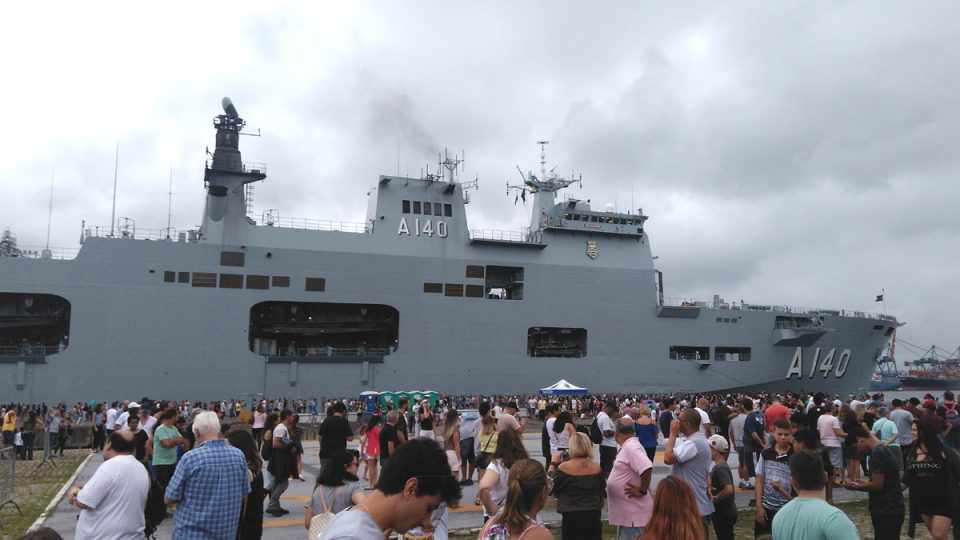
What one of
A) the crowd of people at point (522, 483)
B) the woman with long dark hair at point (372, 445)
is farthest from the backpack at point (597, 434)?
the woman with long dark hair at point (372, 445)

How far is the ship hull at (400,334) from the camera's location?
92.2 feet

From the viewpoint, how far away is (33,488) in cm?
1274

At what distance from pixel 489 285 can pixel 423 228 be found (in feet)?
14.4

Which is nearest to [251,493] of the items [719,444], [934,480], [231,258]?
[719,444]

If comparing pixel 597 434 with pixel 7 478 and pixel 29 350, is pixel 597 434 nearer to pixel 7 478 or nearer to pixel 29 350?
pixel 7 478

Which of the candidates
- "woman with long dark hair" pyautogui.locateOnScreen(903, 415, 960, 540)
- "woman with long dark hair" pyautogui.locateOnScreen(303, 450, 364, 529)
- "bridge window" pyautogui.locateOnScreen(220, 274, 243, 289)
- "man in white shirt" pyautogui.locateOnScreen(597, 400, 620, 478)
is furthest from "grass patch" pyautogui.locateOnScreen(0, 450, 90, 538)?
"bridge window" pyautogui.locateOnScreen(220, 274, 243, 289)

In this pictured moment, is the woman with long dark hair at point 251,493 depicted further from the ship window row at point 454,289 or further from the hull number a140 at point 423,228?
the hull number a140 at point 423,228

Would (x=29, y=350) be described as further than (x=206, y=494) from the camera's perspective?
Yes

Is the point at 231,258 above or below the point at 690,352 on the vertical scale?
above

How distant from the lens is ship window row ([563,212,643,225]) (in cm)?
3534

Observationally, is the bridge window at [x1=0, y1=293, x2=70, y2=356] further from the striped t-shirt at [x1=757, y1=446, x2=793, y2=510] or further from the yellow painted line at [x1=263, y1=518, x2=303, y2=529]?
the striped t-shirt at [x1=757, y1=446, x2=793, y2=510]

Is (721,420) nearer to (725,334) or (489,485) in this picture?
(489,485)

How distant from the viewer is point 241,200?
30.4m

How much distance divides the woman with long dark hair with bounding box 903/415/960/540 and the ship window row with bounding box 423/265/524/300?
87.1 ft
